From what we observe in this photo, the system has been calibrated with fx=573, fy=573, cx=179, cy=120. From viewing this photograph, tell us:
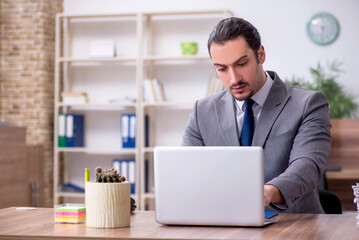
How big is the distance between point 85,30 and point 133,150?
142 centimetres

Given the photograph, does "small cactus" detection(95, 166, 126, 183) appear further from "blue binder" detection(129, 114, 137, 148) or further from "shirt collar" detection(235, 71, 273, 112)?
→ "blue binder" detection(129, 114, 137, 148)

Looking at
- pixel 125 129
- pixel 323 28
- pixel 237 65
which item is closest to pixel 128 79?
pixel 125 129

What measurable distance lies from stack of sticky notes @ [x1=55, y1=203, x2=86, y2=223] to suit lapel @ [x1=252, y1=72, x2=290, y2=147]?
2.47ft

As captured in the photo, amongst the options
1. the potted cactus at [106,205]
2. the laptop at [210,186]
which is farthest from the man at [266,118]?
the potted cactus at [106,205]

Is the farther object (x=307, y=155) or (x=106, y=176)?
(x=307, y=155)

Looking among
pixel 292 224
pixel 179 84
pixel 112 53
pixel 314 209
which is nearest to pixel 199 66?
pixel 179 84

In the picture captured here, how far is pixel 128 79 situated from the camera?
5.92 meters

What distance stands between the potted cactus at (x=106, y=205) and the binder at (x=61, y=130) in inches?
162

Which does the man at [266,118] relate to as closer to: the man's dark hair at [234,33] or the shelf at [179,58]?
the man's dark hair at [234,33]

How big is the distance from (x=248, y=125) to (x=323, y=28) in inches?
141

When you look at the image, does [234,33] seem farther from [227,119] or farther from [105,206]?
[105,206]

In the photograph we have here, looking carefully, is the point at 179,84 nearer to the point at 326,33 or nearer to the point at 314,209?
the point at 326,33

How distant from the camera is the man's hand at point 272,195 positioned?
1.76 m

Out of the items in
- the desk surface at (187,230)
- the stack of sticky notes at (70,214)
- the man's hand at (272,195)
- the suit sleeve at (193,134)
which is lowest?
the desk surface at (187,230)
